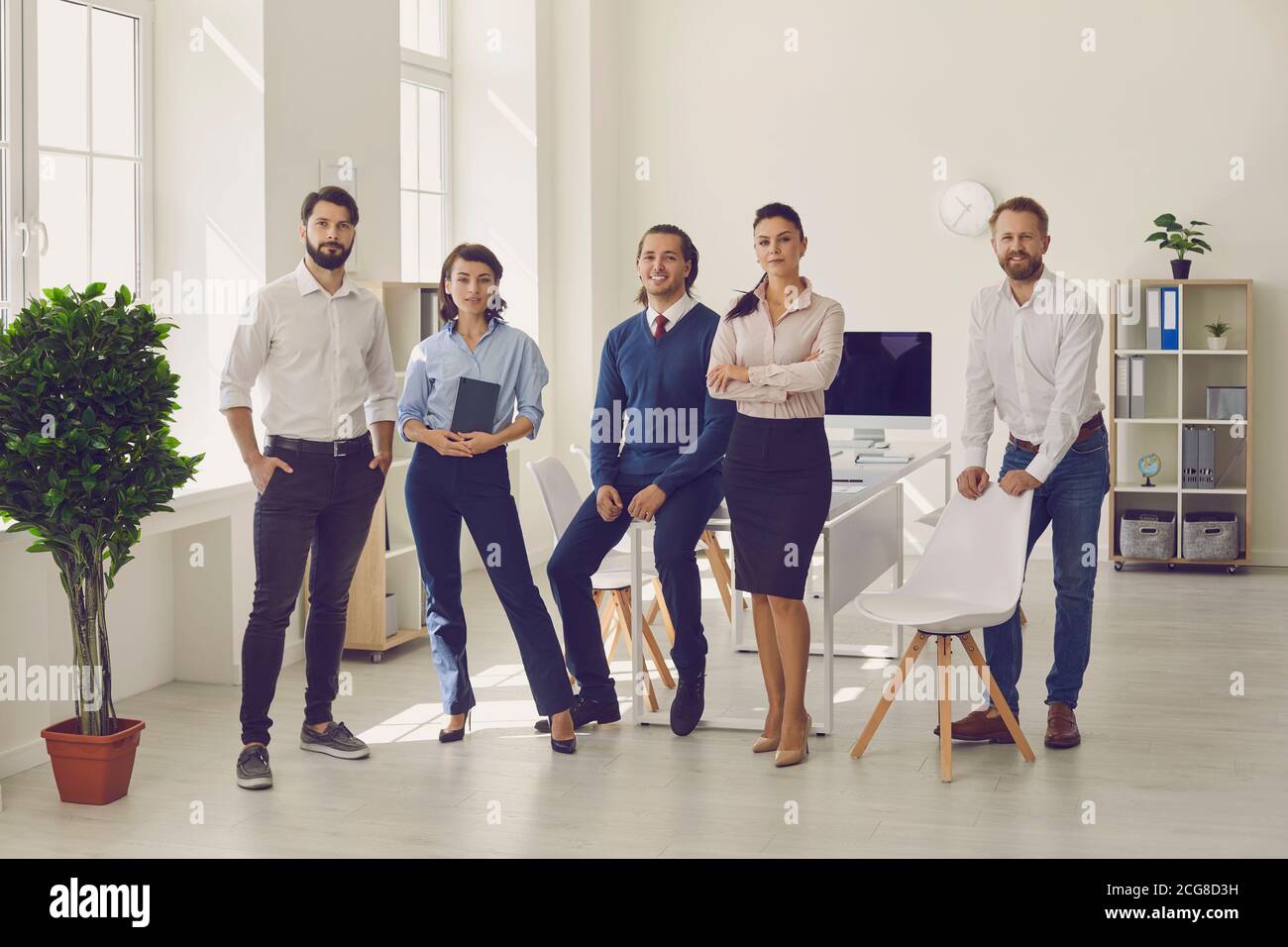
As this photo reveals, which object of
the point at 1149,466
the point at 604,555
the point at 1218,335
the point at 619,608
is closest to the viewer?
the point at 604,555

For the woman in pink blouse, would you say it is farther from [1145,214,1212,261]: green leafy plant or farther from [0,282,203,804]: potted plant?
[1145,214,1212,261]: green leafy plant

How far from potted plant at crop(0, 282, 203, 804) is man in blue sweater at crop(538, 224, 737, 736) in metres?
1.18

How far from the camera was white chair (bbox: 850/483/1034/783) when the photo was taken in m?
4.18

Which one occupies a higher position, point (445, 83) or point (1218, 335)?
point (445, 83)

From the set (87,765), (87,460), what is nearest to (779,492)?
(87,460)

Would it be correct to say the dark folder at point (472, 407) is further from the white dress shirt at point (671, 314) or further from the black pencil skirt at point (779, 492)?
the black pencil skirt at point (779, 492)

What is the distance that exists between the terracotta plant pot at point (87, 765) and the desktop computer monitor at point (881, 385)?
3368 millimetres

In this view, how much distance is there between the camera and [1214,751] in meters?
4.38

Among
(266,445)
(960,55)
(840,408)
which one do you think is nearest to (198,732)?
(266,445)

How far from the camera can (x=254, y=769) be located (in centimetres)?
407

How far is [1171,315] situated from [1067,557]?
364cm

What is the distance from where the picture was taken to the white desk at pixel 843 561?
181 inches

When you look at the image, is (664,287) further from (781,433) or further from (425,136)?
(425,136)

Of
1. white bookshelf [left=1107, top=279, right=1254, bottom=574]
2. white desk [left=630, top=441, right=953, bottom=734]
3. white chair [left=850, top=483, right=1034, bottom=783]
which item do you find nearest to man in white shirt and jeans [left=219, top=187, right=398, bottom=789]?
white desk [left=630, top=441, right=953, bottom=734]
